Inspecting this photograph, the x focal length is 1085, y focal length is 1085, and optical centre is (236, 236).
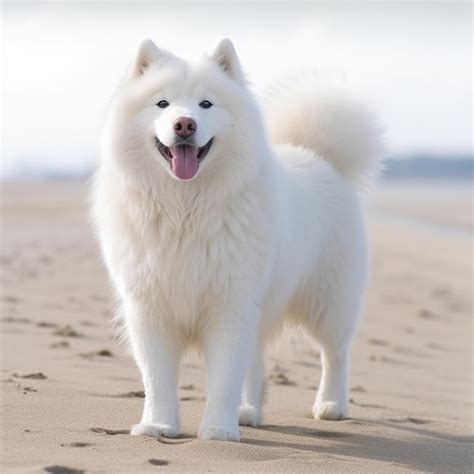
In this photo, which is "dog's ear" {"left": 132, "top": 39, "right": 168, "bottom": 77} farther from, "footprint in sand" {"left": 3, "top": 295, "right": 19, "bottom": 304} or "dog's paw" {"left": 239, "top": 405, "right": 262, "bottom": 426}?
"footprint in sand" {"left": 3, "top": 295, "right": 19, "bottom": 304}

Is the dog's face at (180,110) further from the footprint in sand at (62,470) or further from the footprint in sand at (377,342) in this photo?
the footprint in sand at (377,342)

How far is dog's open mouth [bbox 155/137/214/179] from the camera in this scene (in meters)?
4.89

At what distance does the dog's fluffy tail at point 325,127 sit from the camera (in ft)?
21.6

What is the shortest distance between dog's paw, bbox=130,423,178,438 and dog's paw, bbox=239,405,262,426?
0.73 m

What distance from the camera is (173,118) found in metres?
4.79

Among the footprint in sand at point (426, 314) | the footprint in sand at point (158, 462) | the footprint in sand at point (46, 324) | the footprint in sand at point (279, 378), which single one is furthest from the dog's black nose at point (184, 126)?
the footprint in sand at point (426, 314)

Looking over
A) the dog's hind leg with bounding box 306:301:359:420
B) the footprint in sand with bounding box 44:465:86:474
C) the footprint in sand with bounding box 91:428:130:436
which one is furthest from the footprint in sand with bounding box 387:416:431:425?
the footprint in sand with bounding box 44:465:86:474

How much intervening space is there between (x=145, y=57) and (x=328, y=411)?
7.10 feet

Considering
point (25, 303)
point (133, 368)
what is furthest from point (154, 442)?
point (25, 303)

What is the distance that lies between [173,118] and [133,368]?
2574 millimetres

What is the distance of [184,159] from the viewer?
4.91 meters

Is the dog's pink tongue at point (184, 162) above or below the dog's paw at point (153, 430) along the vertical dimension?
above

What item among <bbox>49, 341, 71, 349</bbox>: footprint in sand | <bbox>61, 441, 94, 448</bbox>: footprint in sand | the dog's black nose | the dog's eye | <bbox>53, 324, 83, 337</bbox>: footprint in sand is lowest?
<bbox>61, 441, 94, 448</bbox>: footprint in sand

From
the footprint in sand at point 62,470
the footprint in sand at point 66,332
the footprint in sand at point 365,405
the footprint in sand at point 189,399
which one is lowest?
the footprint in sand at point 62,470
